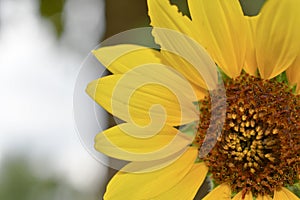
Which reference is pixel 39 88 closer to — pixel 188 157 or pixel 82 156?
pixel 82 156

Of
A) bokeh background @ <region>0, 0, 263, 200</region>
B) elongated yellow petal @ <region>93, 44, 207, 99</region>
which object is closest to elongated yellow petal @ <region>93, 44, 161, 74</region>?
elongated yellow petal @ <region>93, 44, 207, 99</region>

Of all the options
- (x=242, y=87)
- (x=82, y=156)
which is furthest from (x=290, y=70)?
(x=82, y=156)

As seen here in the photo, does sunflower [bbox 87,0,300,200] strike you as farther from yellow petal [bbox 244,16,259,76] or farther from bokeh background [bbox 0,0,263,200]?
bokeh background [bbox 0,0,263,200]

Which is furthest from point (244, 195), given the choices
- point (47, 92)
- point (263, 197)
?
point (47, 92)

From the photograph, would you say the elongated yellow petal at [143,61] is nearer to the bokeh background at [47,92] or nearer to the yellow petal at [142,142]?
the yellow petal at [142,142]

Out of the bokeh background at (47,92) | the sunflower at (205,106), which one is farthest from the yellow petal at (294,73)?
the bokeh background at (47,92)

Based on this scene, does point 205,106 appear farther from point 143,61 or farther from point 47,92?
point 47,92
